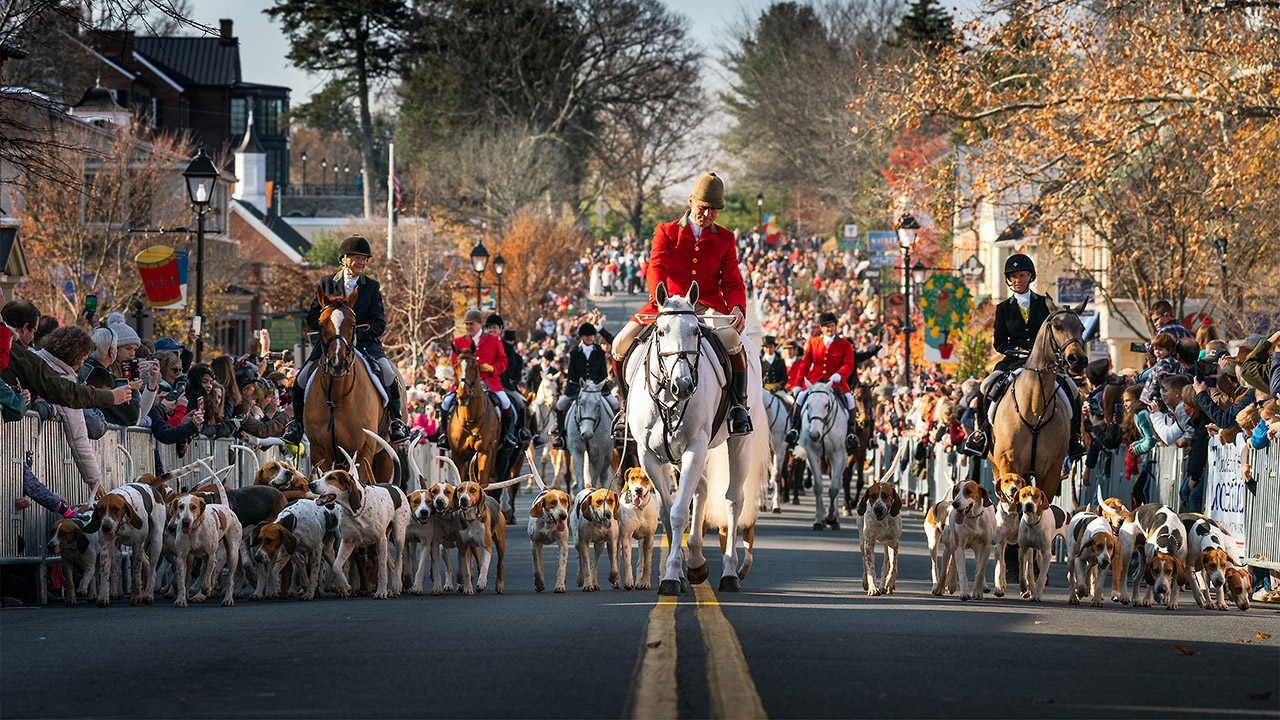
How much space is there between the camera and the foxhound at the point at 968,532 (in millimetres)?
13820

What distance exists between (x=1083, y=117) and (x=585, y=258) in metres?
61.7

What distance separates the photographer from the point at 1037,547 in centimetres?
1410

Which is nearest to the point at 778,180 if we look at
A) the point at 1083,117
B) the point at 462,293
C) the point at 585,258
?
the point at 585,258

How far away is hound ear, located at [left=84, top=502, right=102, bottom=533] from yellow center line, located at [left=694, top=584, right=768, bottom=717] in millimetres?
4608

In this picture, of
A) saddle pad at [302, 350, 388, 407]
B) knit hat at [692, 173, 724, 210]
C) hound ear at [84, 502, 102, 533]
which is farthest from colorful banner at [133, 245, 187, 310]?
knit hat at [692, 173, 724, 210]

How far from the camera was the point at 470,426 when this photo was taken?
22.2m

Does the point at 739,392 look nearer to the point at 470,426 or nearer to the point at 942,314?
the point at 470,426

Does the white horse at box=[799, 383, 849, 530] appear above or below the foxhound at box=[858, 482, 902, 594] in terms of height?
above

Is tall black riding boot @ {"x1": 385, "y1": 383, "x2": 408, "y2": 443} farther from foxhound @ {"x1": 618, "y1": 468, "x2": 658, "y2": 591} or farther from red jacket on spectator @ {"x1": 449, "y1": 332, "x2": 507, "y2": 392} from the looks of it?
red jacket on spectator @ {"x1": 449, "y1": 332, "x2": 507, "y2": 392}

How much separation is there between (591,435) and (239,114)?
100656 mm

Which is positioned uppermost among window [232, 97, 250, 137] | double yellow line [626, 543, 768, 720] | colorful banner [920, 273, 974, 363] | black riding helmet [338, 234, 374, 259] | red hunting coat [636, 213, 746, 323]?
window [232, 97, 250, 137]

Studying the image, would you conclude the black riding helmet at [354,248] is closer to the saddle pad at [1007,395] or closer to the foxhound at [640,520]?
the foxhound at [640,520]

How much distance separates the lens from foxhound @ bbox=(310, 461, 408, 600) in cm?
1389

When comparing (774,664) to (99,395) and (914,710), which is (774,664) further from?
(99,395)
